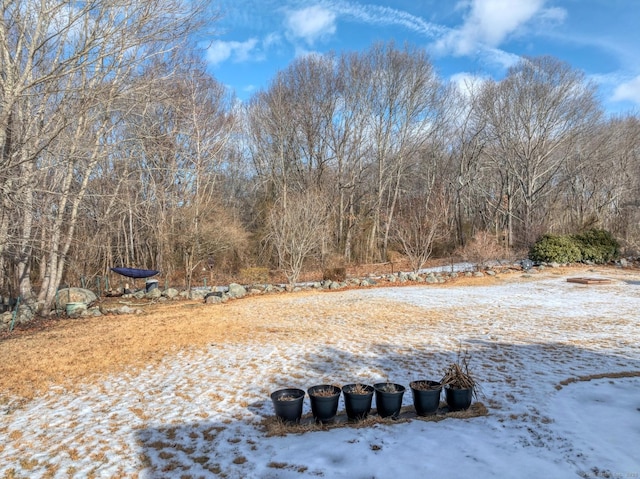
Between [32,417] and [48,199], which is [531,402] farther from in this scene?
[48,199]

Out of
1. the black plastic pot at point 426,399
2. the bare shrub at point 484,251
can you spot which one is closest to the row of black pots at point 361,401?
the black plastic pot at point 426,399

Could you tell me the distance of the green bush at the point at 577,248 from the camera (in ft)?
58.2

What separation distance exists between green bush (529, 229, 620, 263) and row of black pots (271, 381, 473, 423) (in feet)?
53.2

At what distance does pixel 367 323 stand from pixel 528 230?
634 inches

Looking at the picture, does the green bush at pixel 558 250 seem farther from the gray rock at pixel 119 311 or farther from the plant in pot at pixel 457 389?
the gray rock at pixel 119 311

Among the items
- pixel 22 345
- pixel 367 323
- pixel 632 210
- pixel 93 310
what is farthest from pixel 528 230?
pixel 22 345

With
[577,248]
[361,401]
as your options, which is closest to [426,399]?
[361,401]

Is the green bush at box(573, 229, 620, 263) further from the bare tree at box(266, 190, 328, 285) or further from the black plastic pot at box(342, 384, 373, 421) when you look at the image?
the black plastic pot at box(342, 384, 373, 421)

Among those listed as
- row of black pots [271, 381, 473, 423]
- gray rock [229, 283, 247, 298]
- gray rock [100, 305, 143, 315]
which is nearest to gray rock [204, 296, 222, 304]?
gray rock [229, 283, 247, 298]

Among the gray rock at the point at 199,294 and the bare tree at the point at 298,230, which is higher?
the bare tree at the point at 298,230

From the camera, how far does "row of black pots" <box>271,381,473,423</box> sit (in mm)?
3957

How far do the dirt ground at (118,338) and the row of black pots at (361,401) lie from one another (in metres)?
3.32

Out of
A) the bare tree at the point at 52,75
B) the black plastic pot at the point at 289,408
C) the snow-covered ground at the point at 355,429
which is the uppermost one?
the bare tree at the point at 52,75

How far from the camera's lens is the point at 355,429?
3.88 meters
